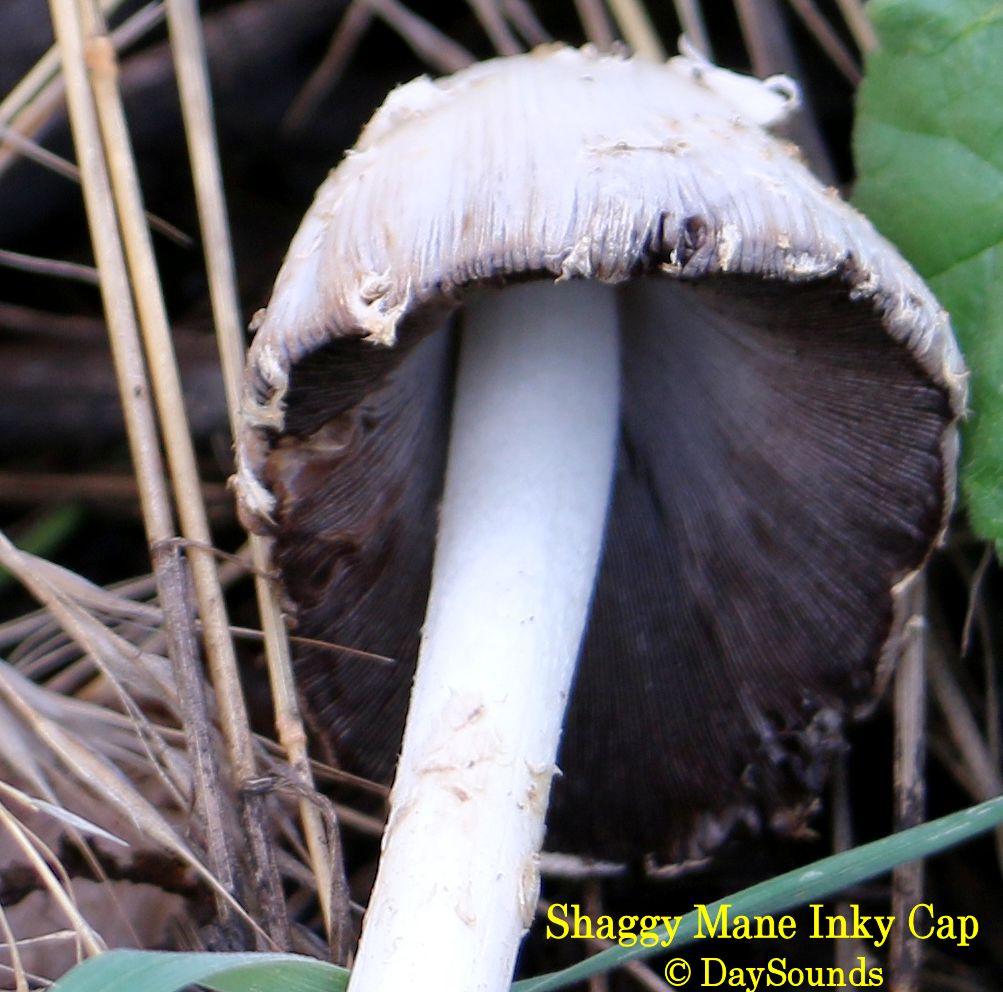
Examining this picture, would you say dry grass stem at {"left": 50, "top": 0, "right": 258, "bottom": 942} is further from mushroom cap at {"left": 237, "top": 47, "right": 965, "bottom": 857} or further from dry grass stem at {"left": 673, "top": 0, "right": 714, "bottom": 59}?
dry grass stem at {"left": 673, "top": 0, "right": 714, "bottom": 59}

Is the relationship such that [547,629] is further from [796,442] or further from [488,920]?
[796,442]

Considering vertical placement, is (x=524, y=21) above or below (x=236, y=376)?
above

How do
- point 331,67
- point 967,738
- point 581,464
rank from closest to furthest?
point 581,464 → point 967,738 → point 331,67

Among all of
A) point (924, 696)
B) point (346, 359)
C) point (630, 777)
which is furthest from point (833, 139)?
point (346, 359)

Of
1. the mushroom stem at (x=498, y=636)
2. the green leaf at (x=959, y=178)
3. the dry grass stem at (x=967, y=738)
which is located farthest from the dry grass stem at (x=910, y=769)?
the mushroom stem at (x=498, y=636)

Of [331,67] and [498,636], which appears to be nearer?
[498,636]

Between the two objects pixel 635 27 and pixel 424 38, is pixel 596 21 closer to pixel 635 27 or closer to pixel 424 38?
pixel 635 27

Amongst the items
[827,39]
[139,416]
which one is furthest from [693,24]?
[139,416]
